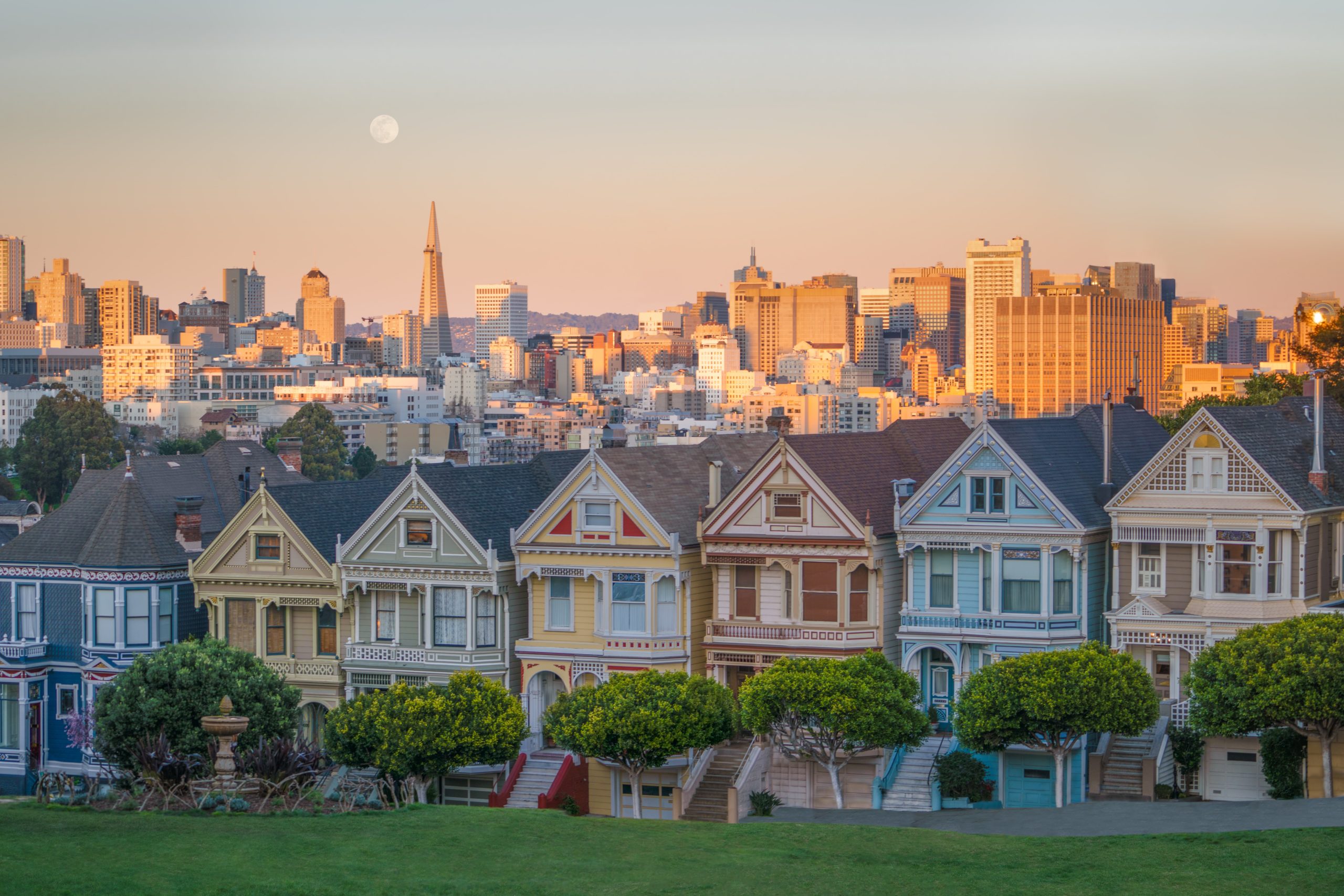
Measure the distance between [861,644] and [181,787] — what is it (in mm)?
16815

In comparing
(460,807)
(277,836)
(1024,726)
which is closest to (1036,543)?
(1024,726)

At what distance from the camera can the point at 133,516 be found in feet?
196

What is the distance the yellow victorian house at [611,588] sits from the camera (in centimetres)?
5266

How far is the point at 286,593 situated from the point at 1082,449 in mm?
21265

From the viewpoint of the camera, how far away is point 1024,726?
47031 mm

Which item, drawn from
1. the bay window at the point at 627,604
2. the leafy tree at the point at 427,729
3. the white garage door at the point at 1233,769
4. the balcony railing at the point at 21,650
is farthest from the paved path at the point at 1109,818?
the balcony railing at the point at 21,650

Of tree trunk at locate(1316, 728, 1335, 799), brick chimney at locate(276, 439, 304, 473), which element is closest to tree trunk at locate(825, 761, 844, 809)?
tree trunk at locate(1316, 728, 1335, 799)

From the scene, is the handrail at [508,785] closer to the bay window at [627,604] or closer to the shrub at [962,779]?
the bay window at [627,604]

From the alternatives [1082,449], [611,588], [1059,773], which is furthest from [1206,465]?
[611,588]

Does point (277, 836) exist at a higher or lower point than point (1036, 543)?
lower

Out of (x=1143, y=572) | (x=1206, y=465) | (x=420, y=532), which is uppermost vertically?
(x=1206, y=465)

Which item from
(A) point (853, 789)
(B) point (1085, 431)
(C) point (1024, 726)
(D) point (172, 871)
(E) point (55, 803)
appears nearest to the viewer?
(D) point (172, 871)

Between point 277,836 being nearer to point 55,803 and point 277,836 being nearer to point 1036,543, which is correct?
point 55,803

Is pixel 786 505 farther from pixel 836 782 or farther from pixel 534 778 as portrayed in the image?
pixel 534 778
